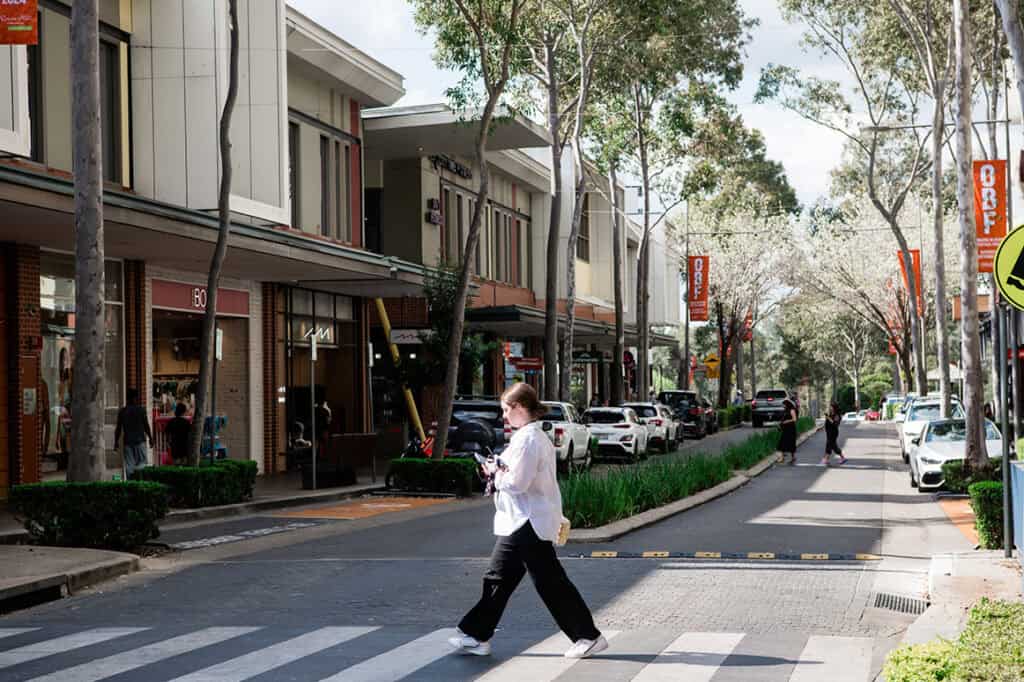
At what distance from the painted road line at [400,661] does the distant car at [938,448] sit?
57.7ft

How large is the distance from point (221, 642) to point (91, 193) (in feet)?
26.2

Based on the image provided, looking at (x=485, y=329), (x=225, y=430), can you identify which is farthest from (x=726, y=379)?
(x=225, y=430)

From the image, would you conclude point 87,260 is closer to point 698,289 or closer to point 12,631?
point 12,631

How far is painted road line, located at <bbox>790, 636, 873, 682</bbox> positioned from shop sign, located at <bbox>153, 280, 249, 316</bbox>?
19.1 m

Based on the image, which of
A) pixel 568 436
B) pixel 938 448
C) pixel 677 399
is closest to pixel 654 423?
pixel 568 436

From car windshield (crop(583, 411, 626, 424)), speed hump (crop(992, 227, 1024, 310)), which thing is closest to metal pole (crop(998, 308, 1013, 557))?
speed hump (crop(992, 227, 1024, 310))

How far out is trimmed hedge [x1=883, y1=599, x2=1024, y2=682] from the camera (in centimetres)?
534

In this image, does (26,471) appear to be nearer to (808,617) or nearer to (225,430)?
(225,430)

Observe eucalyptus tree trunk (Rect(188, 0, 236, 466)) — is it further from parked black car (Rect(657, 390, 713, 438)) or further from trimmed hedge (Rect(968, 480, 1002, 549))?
parked black car (Rect(657, 390, 713, 438))

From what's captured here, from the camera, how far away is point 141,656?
882 cm

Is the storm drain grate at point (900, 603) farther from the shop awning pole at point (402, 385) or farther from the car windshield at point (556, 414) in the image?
the shop awning pole at point (402, 385)

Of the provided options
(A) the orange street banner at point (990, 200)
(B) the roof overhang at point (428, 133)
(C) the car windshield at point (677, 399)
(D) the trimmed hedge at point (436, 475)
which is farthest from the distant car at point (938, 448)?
(C) the car windshield at point (677, 399)

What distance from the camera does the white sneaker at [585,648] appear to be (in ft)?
27.9

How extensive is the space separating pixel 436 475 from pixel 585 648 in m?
16.4
